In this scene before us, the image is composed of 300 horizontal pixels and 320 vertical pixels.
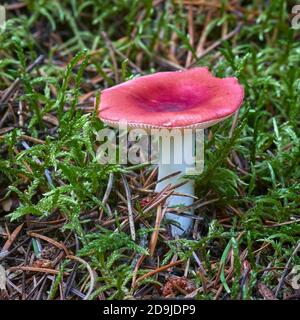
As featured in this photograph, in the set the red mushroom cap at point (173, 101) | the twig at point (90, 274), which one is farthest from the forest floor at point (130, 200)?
the red mushroom cap at point (173, 101)

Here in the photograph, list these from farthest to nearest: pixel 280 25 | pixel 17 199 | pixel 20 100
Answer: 1. pixel 280 25
2. pixel 20 100
3. pixel 17 199

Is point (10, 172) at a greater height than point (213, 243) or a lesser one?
greater

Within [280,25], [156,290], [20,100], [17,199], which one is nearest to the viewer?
[156,290]

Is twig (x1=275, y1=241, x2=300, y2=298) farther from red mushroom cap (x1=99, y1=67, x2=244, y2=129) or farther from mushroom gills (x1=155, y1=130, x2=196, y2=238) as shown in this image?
red mushroom cap (x1=99, y1=67, x2=244, y2=129)

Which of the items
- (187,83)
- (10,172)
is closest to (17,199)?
(10,172)

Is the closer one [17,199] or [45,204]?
[45,204]

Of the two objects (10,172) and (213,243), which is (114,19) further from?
(213,243)

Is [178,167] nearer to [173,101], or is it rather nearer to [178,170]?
[178,170]

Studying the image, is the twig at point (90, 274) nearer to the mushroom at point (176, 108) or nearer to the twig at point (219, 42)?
the mushroom at point (176, 108)
